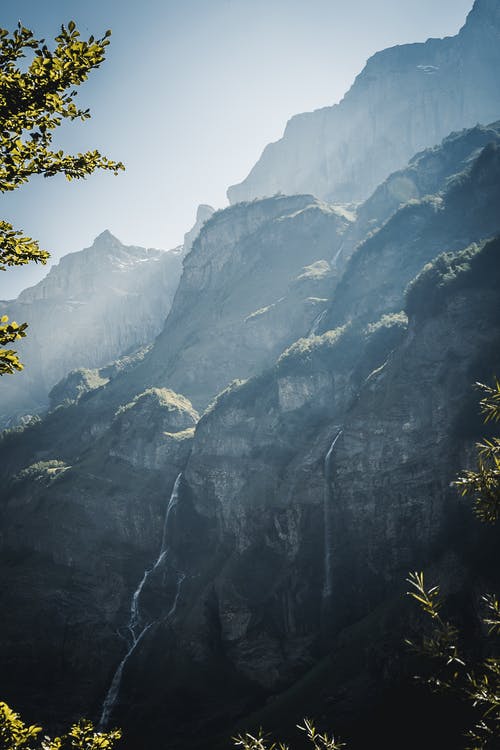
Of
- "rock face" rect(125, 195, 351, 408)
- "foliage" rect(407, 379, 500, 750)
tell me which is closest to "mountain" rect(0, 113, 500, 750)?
"rock face" rect(125, 195, 351, 408)

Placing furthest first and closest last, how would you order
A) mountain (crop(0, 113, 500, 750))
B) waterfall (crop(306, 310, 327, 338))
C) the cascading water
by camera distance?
waterfall (crop(306, 310, 327, 338)) < the cascading water < mountain (crop(0, 113, 500, 750))

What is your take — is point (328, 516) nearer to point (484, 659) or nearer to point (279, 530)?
point (279, 530)

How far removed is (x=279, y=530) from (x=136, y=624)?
25767 mm

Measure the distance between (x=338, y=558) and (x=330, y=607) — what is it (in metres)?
5.95

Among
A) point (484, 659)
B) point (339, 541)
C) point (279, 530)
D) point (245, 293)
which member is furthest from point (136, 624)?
point (245, 293)

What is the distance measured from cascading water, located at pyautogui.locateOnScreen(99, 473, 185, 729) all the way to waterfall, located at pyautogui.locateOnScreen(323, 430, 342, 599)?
24938 mm

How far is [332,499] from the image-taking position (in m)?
61.6

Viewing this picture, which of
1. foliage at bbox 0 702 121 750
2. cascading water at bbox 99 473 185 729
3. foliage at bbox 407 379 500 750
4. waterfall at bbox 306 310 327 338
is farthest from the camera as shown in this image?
waterfall at bbox 306 310 327 338

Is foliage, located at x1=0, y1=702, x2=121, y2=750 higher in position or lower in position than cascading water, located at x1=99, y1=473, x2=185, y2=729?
higher

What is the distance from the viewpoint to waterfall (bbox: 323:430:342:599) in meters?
57.1

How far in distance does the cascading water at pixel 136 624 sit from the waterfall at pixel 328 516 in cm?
2494

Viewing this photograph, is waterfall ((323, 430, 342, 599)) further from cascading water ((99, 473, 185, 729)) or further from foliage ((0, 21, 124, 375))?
foliage ((0, 21, 124, 375))

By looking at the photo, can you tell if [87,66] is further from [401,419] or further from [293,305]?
[293,305]

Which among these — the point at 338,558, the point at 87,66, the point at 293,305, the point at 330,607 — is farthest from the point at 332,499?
the point at 293,305
